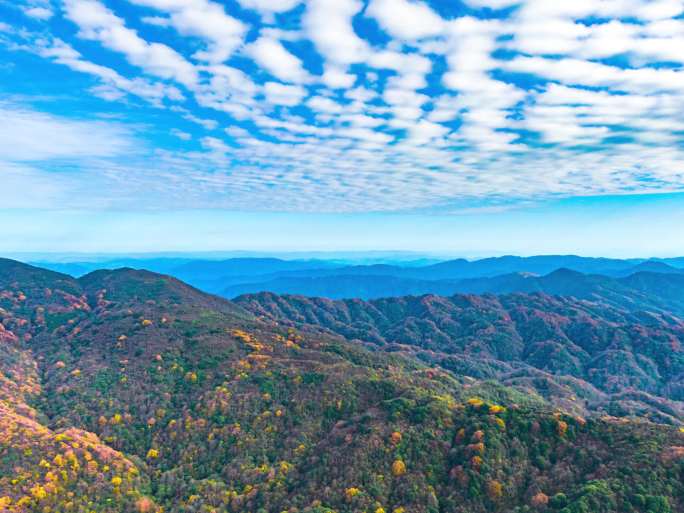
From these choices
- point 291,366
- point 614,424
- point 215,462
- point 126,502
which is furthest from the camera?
point 291,366

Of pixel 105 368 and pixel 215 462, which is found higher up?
pixel 105 368

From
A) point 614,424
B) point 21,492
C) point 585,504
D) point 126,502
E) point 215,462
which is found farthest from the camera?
point 215,462

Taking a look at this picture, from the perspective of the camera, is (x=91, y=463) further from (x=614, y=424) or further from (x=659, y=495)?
(x=614, y=424)

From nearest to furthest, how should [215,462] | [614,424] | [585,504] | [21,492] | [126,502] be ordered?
[585,504]
[21,492]
[126,502]
[614,424]
[215,462]

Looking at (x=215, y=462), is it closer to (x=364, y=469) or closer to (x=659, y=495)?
(x=364, y=469)

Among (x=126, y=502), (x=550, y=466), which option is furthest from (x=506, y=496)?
(x=126, y=502)

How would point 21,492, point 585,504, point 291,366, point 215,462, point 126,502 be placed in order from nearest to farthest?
point 585,504, point 21,492, point 126,502, point 215,462, point 291,366

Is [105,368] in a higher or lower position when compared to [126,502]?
higher

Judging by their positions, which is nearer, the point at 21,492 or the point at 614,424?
the point at 21,492

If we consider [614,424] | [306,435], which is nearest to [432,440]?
[306,435]
